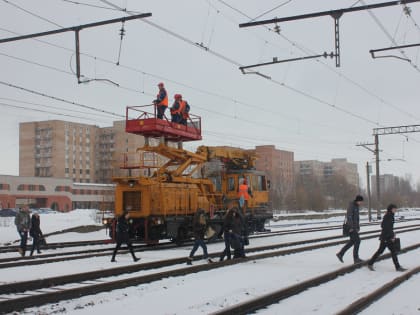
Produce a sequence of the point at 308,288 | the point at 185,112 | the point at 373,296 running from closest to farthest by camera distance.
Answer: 1. the point at 373,296
2. the point at 308,288
3. the point at 185,112

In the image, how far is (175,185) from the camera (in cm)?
2125

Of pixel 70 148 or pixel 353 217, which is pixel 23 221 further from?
pixel 70 148

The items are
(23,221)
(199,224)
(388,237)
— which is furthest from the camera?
(23,221)

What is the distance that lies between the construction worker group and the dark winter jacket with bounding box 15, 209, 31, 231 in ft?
19.7

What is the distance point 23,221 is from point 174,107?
715 centimetres

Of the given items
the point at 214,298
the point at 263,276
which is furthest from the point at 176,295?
the point at 263,276

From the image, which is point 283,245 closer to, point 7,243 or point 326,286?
point 326,286

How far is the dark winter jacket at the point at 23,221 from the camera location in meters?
18.9

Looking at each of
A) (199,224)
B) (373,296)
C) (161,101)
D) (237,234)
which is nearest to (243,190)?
(161,101)

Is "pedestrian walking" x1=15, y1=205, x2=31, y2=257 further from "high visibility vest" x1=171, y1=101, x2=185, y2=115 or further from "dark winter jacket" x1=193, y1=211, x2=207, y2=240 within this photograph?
"dark winter jacket" x1=193, y1=211, x2=207, y2=240

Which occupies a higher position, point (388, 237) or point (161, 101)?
point (161, 101)

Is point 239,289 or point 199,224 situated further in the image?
point 199,224

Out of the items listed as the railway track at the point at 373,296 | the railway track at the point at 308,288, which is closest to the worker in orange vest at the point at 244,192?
the railway track at the point at 308,288

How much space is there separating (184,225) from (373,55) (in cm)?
977
